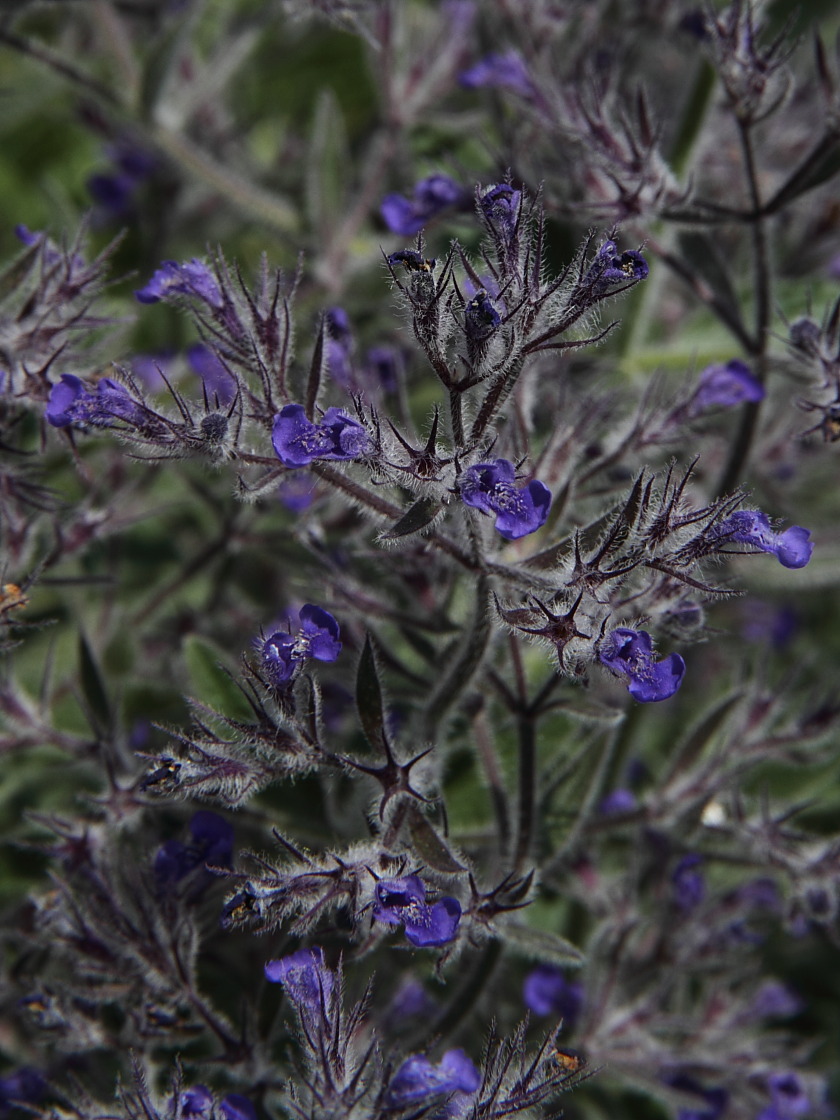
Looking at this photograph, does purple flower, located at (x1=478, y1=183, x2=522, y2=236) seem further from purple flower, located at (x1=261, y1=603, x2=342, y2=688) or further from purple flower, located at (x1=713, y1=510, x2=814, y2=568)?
purple flower, located at (x1=261, y1=603, x2=342, y2=688)

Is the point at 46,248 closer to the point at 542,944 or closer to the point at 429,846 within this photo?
the point at 429,846

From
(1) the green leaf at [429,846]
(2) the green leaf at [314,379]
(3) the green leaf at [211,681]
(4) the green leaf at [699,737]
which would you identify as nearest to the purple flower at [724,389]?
(4) the green leaf at [699,737]

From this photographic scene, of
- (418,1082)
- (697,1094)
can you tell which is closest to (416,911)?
(418,1082)

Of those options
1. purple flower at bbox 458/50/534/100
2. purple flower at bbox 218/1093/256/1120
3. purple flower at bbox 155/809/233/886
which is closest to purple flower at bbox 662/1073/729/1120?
purple flower at bbox 218/1093/256/1120

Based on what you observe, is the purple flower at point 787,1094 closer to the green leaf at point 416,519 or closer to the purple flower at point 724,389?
the purple flower at point 724,389

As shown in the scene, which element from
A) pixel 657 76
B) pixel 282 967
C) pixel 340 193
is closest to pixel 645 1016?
pixel 282 967

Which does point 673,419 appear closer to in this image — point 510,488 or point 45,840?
point 510,488
